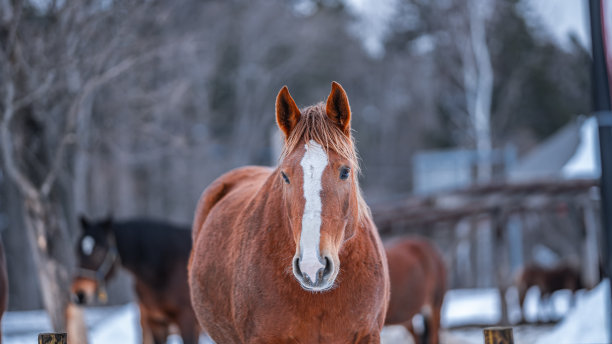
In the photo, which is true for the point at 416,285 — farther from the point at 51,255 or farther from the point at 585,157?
the point at 585,157

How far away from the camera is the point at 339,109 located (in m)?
3.15

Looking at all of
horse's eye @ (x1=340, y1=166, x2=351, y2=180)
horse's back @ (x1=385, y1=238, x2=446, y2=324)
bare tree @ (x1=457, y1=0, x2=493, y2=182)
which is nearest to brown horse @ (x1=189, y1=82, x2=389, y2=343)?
horse's eye @ (x1=340, y1=166, x2=351, y2=180)

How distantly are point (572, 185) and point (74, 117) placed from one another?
9.72 m

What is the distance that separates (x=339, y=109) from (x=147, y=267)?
4480mm

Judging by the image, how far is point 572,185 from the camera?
1220 cm

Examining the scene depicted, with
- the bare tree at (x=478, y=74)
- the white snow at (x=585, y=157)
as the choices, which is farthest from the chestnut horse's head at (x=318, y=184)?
the bare tree at (x=478, y=74)

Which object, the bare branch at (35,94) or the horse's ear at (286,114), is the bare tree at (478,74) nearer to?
the bare branch at (35,94)

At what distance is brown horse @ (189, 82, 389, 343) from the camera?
9.13ft

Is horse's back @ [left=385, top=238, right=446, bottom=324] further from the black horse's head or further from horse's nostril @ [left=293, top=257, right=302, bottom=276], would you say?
horse's nostril @ [left=293, top=257, right=302, bottom=276]

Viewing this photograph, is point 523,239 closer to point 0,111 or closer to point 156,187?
point 156,187

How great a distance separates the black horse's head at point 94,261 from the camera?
6840mm

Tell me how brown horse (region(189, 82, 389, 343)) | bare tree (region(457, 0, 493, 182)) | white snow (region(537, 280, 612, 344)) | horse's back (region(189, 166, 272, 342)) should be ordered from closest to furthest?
brown horse (region(189, 82, 389, 343))
horse's back (region(189, 166, 272, 342))
white snow (region(537, 280, 612, 344))
bare tree (region(457, 0, 493, 182))

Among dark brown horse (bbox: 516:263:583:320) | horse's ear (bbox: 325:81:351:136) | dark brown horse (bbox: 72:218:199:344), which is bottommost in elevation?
dark brown horse (bbox: 516:263:583:320)

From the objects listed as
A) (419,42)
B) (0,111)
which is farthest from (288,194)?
(419,42)
